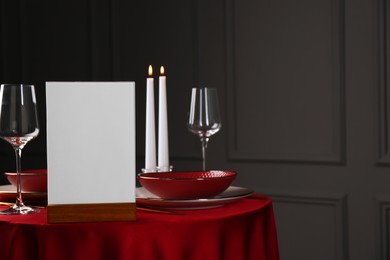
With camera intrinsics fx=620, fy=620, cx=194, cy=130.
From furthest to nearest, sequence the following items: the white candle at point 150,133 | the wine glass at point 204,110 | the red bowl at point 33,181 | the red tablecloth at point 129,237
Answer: the wine glass at point 204,110 < the white candle at point 150,133 < the red bowl at point 33,181 < the red tablecloth at point 129,237

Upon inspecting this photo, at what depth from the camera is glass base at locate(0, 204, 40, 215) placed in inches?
58.5

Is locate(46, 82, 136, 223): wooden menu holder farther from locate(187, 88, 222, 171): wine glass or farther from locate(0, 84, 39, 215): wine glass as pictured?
locate(187, 88, 222, 171): wine glass

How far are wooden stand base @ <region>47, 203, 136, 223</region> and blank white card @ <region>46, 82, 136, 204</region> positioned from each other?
1 centimetres

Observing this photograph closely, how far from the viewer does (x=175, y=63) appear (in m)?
4.00

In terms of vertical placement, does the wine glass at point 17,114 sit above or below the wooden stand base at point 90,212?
above

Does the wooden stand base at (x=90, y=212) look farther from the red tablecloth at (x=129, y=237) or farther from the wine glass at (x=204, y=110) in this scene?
the wine glass at (x=204, y=110)

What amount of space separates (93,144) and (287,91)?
93.3 inches

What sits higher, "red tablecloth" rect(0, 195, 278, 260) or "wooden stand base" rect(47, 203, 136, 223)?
"wooden stand base" rect(47, 203, 136, 223)

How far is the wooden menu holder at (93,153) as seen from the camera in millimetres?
1342

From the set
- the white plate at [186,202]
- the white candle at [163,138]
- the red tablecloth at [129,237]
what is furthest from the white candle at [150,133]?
the red tablecloth at [129,237]

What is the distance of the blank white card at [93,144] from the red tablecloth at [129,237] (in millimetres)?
66

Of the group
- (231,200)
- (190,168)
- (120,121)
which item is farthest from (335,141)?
(120,121)

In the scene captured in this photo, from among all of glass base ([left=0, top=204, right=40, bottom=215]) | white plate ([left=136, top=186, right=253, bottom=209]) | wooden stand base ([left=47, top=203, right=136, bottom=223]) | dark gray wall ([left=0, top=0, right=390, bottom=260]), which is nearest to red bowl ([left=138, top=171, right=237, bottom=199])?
white plate ([left=136, top=186, right=253, bottom=209])

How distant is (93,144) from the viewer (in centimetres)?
135
